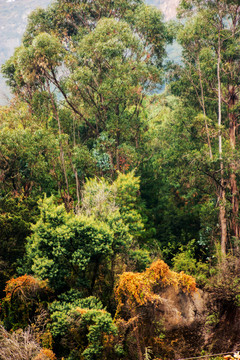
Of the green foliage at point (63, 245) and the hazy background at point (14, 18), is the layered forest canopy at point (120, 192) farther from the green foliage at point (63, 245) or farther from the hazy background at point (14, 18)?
the hazy background at point (14, 18)

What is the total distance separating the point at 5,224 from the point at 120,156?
8387mm

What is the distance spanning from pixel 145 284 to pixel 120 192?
468cm

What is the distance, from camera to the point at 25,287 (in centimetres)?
1226

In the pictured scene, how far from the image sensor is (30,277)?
40.2 feet

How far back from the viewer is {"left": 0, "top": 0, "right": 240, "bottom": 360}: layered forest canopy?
485 inches

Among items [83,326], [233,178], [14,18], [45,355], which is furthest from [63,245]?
[14,18]

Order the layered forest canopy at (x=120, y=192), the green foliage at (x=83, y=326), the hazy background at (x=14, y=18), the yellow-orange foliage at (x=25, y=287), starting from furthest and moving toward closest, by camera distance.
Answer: the hazy background at (x=14, y=18)
the layered forest canopy at (x=120, y=192)
the yellow-orange foliage at (x=25, y=287)
the green foliage at (x=83, y=326)

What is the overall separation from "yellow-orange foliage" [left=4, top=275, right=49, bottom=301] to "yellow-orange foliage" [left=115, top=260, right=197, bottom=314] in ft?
9.54

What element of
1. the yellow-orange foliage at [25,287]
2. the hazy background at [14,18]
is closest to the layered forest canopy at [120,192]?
the yellow-orange foliage at [25,287]

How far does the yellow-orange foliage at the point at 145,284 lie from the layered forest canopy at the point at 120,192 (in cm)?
5

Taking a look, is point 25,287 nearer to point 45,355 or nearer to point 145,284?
point 45,355

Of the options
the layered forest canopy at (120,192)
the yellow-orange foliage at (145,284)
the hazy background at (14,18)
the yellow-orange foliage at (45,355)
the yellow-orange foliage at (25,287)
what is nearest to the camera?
the yellow-orange foliage at (45,355)

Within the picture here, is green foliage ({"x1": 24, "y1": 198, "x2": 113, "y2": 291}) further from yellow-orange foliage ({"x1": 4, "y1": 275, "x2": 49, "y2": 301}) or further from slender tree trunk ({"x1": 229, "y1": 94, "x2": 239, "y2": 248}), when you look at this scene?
slender tree trunk ({"x1": 229, "y1": 94, "x2": 239, "y2": 248})

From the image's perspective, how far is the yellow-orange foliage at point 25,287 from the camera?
12.2 meters
